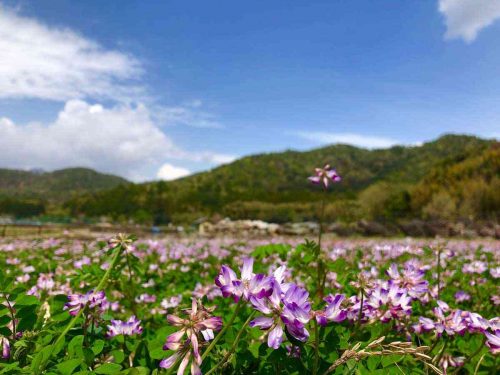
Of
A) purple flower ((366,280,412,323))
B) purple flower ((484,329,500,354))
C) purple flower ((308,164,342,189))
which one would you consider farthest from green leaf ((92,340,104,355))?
purple flower ((308,164,342,189))

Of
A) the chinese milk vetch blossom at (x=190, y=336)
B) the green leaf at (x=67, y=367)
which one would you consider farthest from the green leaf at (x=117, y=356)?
the chinese milk vetch blossom at (x=190, y=336)

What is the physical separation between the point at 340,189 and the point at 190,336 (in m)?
82.4

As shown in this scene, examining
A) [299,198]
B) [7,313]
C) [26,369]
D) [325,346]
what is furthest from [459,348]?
[299,198]

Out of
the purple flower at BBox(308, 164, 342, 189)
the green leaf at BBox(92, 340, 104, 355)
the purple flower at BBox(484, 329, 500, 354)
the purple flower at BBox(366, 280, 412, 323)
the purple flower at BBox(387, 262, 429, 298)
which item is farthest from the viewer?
the purple flower at BBox(308, 164, 342, 189)

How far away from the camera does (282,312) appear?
4.00 ft

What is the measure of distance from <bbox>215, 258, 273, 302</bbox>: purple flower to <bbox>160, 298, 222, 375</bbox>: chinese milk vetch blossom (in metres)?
0.09

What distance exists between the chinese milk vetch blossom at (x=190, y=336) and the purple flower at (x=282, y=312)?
0.44ft

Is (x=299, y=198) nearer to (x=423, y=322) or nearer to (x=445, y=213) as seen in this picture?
(x=445, y=213)

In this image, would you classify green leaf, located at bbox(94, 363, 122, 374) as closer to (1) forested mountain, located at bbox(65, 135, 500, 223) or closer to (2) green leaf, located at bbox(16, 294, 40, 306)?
(2) green leaf, located at bbox(16, 294, 40, 306)

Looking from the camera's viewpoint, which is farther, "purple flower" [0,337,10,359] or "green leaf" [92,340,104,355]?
"green leaf" [92,340,104,355]

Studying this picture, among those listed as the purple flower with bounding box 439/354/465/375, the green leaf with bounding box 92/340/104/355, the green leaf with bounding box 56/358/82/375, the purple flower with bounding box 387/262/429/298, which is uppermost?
the purple flower with bounding box 387/262/429/298

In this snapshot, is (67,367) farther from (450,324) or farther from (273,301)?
(450,324)

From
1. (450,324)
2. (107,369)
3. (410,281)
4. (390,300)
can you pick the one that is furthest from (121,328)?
(450,324)

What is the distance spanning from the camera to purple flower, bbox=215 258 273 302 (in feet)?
3.95
